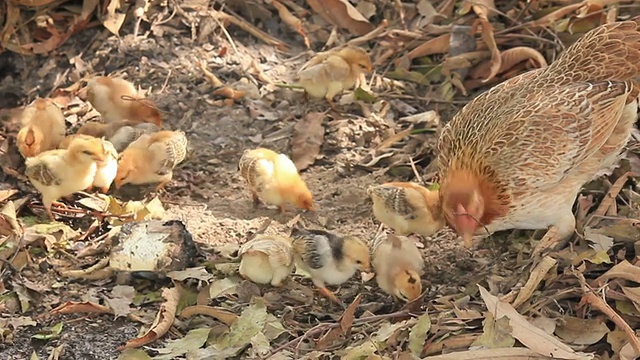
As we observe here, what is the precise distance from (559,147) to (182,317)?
1.39 metres

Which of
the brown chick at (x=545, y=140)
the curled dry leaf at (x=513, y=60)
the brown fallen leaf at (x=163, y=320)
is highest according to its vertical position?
the brown chick at (x=545, y=140)

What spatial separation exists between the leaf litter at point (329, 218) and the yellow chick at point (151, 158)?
11 centimetres

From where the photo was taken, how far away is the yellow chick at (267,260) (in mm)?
3117

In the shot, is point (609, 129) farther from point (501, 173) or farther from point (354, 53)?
point (354, 53)

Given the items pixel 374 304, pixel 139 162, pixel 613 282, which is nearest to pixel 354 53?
pixel 139 162

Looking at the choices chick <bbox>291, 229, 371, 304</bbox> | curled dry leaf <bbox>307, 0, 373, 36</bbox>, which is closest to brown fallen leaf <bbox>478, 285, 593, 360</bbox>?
chick <bbox>291, 229, 371, 304</bbox>

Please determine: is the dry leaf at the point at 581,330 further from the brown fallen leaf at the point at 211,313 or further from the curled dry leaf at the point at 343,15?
the curled dry leaf at the point at 343,15

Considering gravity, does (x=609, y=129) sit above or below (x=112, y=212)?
above

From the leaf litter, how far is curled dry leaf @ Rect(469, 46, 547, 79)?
0.03ft

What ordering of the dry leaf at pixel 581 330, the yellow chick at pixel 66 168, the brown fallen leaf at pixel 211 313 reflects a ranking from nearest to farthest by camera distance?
the dry leaf at pixel 581 330
the brown fallen leaf at pixel 211 313
the yellow chick at pixel 66 168

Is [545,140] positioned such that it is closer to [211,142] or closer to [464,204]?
[464,204]

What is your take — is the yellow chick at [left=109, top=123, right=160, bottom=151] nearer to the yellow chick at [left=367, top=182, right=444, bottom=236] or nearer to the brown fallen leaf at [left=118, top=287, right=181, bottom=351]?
the brown fallen leaf at [left=118, top=287, right=181, bottom=351]

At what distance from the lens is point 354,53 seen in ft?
13.3

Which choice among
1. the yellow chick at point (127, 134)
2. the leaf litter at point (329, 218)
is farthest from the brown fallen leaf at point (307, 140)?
the yellow chick at point (127, 134)
